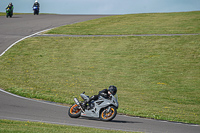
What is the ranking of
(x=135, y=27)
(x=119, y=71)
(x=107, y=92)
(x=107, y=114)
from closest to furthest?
(x=107, y=114), (x=107, y=92), (x=119, y=71), (x=135, y=27)

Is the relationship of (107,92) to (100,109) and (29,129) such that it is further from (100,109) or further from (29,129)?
(29,129)

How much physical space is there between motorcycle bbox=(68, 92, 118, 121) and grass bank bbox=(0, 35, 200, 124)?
2.66 metres

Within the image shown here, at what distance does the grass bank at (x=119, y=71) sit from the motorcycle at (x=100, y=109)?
8.74ft

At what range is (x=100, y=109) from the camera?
1188cm

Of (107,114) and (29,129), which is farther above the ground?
(107,114)

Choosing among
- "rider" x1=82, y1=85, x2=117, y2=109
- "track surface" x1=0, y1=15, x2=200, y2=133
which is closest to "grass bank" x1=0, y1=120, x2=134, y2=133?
"track surface" x1=0, y1=15, x2=200, y2=133

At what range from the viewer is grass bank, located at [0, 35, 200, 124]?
17094 mm

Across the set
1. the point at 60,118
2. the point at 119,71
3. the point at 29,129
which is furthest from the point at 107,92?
the point at 119,71

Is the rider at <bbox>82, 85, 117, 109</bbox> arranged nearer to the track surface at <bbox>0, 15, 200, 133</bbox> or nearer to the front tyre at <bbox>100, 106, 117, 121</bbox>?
the front tyre at <bbox>100, 106, 117, 121</bbox>

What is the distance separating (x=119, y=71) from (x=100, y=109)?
506 inches

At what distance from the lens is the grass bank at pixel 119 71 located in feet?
56.1

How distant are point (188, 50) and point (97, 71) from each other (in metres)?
9.86

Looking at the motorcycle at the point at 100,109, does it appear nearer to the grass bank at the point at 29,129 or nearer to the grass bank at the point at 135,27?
the grass bank at the point at 29,129

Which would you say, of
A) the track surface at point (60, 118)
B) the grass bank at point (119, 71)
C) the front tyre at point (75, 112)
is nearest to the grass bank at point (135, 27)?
the grass bank at point (119, 71)
